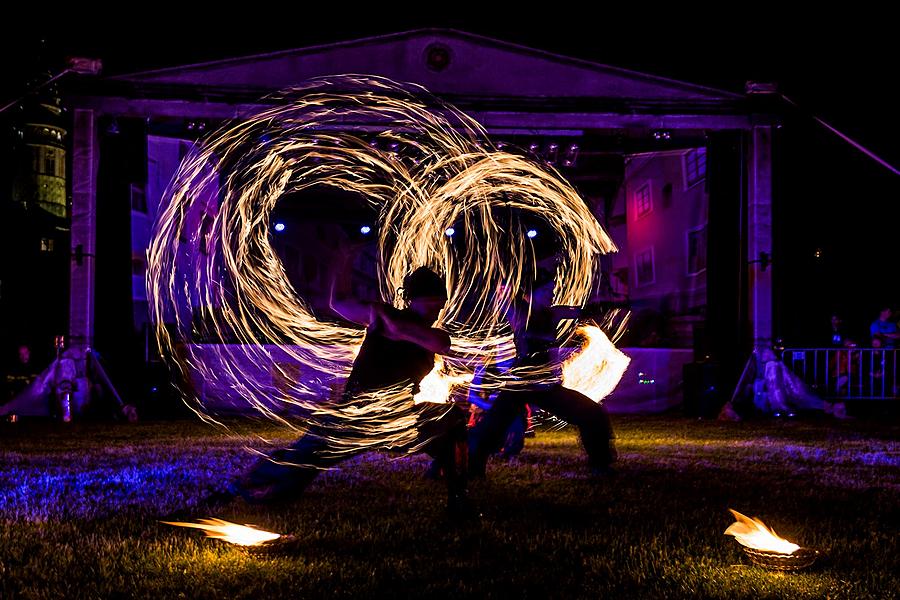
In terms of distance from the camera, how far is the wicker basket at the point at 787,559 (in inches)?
172

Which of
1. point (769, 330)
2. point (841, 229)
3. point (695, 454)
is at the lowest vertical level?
point (695, 454)

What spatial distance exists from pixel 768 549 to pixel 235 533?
283cm

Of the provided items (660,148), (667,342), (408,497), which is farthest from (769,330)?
(408,497)

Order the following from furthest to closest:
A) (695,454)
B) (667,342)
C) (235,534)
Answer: (667,342), (695,454), (235,534)

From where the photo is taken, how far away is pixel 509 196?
53.7 ft

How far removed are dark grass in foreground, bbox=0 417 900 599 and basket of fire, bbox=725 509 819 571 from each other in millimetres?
71

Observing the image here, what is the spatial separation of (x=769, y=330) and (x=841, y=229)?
21.7ft

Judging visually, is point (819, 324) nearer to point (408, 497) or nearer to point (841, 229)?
point (841, 229)

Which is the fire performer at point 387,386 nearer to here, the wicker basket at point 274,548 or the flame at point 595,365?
the wicker basket at point 274,548

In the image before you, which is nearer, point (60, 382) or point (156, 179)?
point (60, 382)

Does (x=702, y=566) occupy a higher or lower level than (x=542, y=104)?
lower

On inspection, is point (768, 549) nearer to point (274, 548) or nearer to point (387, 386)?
Answer: point (387, 386)

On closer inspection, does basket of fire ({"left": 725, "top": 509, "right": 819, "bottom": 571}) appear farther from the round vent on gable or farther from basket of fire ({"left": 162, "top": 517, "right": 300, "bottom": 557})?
the round vent on gable

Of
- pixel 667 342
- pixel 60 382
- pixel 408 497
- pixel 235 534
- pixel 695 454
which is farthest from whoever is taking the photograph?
pixel 667 342
